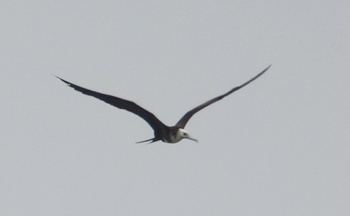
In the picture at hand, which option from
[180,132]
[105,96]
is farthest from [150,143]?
[105,96]

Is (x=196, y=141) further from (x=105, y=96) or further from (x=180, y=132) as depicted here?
(x=105, y=96)

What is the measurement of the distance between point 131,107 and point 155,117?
731mm

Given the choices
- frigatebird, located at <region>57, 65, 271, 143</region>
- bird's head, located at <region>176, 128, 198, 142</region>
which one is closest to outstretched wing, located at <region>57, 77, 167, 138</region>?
frigatebird, located at <region>57, 65, 271, 143</region>

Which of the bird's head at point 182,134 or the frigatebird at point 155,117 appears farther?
the bird's head at point 182,134

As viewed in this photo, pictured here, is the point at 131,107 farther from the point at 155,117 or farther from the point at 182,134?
the point at 182,134

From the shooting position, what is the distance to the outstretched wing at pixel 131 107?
17.0 m

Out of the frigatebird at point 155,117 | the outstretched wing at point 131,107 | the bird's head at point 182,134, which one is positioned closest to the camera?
the outstretched wing at point 131,107

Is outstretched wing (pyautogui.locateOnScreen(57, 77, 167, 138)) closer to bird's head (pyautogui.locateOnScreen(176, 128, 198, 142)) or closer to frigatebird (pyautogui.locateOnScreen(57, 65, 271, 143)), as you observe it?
frigatebird (pyautogui.locateOnScreen(57, 65, 271, 143))

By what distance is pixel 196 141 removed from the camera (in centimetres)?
1920

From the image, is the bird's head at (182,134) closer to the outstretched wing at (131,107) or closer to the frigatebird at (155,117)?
the frigatebird at (155,117)

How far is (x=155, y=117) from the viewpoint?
1820 centimetres

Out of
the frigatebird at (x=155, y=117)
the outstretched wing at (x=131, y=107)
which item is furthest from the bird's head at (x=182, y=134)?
the outstretched wing at (x=131, y=107)

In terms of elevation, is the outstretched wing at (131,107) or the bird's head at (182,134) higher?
the outstretched wing at (131,107)

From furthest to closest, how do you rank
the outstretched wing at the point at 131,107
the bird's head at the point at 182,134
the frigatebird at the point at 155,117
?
the bird's head at the point at 182,134 < the frigatebird at the point at 155,117 < the outstretched wing at the point at 131,107
